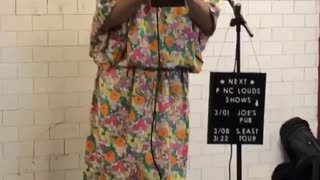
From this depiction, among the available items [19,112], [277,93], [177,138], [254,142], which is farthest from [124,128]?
[277,93]

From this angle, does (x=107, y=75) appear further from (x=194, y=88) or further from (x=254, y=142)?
(x=194, y=88)

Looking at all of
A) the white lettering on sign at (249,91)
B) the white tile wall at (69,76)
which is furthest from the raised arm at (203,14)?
the white tile wall at (69,76)

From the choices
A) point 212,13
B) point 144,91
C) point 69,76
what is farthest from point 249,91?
point 69,76

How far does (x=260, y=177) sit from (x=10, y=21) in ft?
5.50

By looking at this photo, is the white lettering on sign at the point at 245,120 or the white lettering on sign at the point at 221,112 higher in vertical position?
the white lettering on sign at the point at 221,112

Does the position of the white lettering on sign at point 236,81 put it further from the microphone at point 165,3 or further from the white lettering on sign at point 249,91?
the microphone at point 165,3

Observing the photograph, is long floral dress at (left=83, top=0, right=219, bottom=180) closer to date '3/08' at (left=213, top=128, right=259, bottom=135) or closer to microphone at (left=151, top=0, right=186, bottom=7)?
microphone at (left=151, top=0, right=186, bottom=7)

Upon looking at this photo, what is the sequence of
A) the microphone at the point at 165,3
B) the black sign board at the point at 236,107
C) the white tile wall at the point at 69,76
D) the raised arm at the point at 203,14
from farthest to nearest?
the white tile wall at the point at 69,76, the black sign board at the point at 236,107, the raised arm at the point at 203,14, the microphone at the point at 165,3

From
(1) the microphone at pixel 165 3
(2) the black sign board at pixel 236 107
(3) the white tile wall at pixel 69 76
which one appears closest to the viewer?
(1) the microphone at pixel 165 3

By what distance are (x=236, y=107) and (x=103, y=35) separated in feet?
2.15

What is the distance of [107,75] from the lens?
2277 millimetres

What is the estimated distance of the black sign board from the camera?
246 cm

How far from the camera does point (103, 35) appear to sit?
229 centimetres

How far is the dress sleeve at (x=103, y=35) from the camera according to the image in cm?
221
